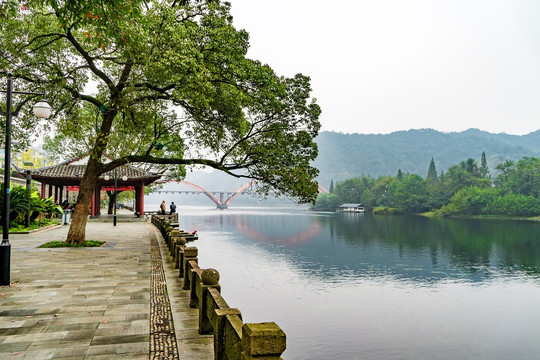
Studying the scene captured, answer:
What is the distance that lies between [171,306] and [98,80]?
587 inches

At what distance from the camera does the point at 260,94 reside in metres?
14.6

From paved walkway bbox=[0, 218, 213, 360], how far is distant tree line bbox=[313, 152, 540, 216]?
7761cm

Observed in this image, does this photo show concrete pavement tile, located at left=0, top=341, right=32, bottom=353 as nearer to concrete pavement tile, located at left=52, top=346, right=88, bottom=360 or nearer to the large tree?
concrete pavement tile, located at left=52, top=346, right=88, bottom=360

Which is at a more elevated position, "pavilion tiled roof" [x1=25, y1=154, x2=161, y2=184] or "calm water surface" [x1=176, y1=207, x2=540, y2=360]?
"pavilion tiled roof" [x1=25, y1=154, x2=161, y2=184]

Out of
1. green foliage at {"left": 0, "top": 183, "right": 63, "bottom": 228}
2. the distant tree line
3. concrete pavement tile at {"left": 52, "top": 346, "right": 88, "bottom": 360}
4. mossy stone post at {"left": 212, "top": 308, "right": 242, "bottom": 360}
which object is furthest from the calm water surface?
the distant tree line

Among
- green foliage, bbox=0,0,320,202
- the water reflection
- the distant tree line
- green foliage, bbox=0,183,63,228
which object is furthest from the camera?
the distant tree line

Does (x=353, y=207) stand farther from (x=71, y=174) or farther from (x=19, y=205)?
(x=19, y=205)

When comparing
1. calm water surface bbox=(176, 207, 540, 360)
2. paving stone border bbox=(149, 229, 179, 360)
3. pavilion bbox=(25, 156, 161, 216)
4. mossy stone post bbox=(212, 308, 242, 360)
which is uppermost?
pavilion bbox=(25, 156, 161, 216)

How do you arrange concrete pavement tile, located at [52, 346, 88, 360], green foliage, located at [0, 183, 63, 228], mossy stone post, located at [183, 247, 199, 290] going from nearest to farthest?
concrete pavement tile, located at [52, 346, 88, 360] < mossy stone post, located at [183, 247, 199, 290] < green foliage, located at [0, 183, 63, 228]

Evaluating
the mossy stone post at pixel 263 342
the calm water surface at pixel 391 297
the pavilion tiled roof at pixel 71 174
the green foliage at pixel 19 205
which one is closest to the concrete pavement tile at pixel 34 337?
the mossy stone post at pixel 263 342

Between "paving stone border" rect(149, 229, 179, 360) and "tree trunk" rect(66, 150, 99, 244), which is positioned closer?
"paving stone border" rect(149, 229, 179, 360)

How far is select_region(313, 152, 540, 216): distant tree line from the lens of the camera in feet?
243

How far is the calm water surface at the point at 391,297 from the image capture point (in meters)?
13.1

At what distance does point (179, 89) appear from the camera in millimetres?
12719
